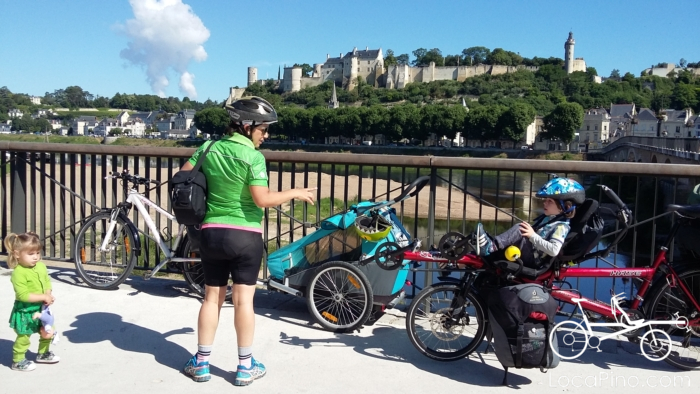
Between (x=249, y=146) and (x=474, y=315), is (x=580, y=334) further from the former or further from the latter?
(x=249, y=146)

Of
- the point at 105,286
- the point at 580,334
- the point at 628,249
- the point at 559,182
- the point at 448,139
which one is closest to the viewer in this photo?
the point at 559,182

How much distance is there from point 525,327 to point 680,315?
4.16ft

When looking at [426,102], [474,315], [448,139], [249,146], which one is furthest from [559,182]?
[426,102]

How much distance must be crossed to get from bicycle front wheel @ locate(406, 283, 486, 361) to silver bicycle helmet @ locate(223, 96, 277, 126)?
1.57 meters

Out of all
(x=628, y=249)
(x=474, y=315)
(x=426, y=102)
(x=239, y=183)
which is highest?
(x=426, y=102)

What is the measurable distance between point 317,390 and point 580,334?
2217mm

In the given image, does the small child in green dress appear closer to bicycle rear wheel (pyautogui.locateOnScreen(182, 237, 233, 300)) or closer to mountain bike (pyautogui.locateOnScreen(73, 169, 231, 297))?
mountain bike (pyautogui.locateOnScreen(73, 169, 231, 297))

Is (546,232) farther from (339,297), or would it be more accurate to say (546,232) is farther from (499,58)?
(499,58)

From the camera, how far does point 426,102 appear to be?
485ft

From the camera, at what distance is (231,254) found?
3844 mm

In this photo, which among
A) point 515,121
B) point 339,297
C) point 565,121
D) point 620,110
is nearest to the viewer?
point 339,297

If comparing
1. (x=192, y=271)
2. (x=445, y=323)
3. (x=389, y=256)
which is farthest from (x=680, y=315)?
(x=192, y=271)

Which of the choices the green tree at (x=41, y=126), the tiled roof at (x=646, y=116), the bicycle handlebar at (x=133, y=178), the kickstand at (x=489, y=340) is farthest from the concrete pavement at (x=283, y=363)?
the green tree at (x=41, y=126)

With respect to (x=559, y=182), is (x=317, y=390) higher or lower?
lower
